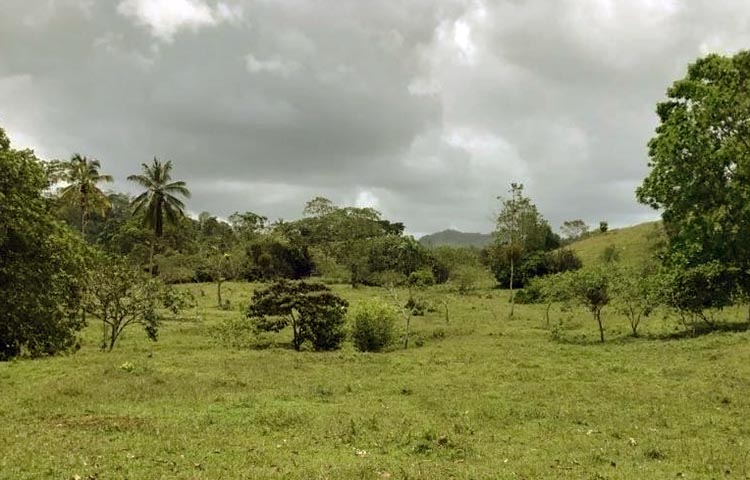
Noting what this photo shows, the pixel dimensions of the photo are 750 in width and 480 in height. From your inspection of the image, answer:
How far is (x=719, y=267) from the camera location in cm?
3391

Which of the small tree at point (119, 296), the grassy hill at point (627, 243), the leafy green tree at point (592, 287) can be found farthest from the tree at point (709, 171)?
the grassy hill at point (627, 243)

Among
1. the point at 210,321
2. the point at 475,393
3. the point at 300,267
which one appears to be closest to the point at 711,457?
the point at 475,393

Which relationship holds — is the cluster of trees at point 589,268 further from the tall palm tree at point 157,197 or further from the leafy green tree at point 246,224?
the leafy green tree at point 246,224

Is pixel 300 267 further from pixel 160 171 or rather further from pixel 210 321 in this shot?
pixel 210 321

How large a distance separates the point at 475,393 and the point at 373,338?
15.1m

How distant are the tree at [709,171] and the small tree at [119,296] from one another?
2925cm

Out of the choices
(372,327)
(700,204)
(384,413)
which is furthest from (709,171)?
(384,413)

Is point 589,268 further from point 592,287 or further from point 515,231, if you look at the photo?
point 515,231

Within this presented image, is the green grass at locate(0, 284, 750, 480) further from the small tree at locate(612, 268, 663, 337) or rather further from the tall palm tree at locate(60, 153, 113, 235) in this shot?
the tall palm tree at locate(60, 153, 113, 235)

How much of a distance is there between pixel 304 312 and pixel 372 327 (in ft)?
12.8

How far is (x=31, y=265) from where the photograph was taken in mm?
26297

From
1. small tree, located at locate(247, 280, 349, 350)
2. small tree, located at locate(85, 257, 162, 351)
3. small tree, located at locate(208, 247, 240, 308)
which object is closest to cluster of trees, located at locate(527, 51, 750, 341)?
small tree, located at locate(247, 280, 349, 350)

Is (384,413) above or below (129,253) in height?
below

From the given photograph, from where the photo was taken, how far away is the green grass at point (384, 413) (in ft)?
34.9
